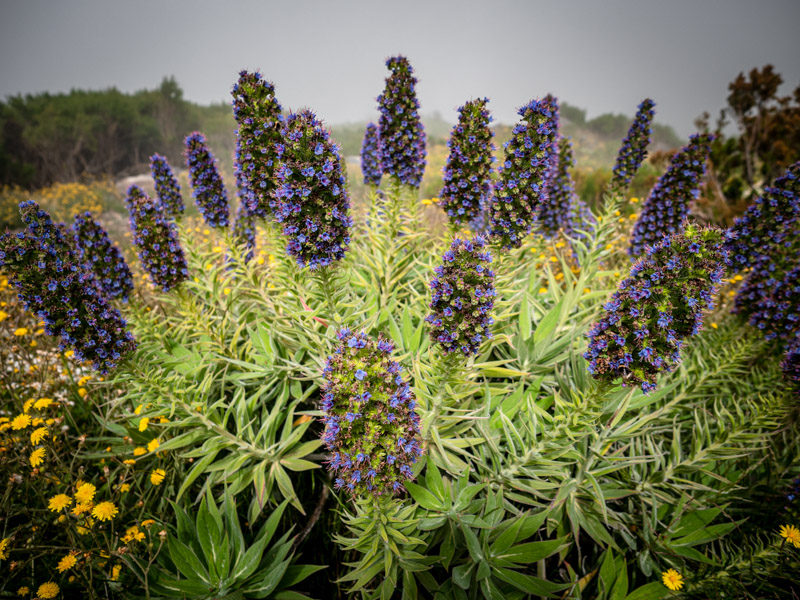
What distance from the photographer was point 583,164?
26109mm

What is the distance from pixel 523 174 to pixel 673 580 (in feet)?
12.7

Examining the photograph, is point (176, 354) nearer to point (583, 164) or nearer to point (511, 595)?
point (511, 595)

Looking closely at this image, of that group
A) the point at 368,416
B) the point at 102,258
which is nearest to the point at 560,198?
the point at 368,416

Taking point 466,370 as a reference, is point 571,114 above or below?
above

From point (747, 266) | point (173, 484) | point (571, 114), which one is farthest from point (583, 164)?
point (173, 484)

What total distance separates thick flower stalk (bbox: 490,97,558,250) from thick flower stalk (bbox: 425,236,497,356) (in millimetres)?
1150

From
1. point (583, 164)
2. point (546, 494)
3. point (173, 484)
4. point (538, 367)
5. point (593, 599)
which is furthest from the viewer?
point (583, 164)

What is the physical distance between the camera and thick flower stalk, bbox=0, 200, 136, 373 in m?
2.91

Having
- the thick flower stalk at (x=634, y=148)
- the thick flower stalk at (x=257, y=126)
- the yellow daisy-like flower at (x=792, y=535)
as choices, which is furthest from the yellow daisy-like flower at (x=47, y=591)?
the thick flower stalk at (x=634, y=148)

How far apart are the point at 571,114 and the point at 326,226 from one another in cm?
4862

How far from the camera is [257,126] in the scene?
136 inches

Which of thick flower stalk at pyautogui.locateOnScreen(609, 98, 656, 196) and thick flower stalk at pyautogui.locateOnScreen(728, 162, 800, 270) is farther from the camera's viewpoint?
thick flower stalk at pyautogui.locateOnScreen(609, 98, 656, 196)

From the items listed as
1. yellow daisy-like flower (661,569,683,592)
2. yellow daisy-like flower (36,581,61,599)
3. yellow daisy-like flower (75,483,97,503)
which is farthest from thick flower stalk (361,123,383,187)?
yellow daisy-like flower (661,569,683,592)

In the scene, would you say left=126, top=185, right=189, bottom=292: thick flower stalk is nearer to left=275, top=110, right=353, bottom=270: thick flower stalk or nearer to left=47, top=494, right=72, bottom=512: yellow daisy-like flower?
left=275, top=110, right=353, bottom=270: thick flower stalk
